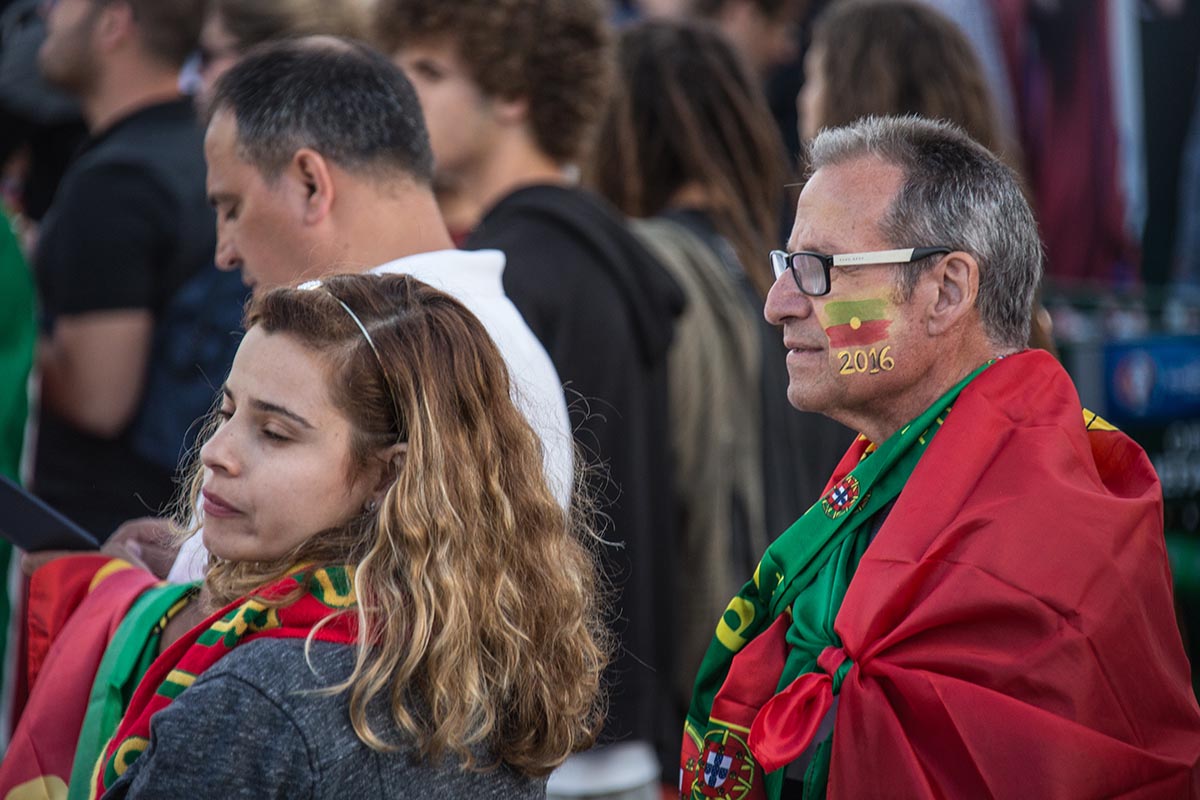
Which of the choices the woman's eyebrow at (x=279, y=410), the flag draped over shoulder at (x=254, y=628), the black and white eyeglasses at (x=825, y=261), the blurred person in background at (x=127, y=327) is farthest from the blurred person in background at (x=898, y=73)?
the flag draped over shoulder at (x=254, y=628)

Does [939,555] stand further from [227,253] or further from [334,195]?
[227,253]

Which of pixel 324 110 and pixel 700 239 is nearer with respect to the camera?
pixel 324 110

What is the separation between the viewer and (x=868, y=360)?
214cm

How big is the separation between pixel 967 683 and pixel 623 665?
1.53 m

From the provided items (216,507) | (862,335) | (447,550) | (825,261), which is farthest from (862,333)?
(216,507)

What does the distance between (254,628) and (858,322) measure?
3.06 feet

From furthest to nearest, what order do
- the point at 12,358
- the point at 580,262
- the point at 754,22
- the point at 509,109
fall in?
1. the point at 754,22
2. the point at 509,109
3. the point at 580,262
4. the point at 12,358

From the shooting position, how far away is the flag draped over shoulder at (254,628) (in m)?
1.84

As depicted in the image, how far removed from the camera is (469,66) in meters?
3.49

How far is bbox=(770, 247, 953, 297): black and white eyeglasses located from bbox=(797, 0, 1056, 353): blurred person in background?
168cm

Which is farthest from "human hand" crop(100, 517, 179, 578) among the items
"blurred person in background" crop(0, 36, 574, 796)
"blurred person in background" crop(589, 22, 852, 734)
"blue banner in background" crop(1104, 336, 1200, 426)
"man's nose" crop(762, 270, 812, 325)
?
"blue banner in background" crop(1104, 336, 1200, 426)

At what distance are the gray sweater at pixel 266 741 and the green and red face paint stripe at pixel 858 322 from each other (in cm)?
83

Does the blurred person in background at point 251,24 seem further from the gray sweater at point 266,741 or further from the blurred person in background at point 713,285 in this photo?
the gray sweater at point 266,741

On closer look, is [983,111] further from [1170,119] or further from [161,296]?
[1170,119]
